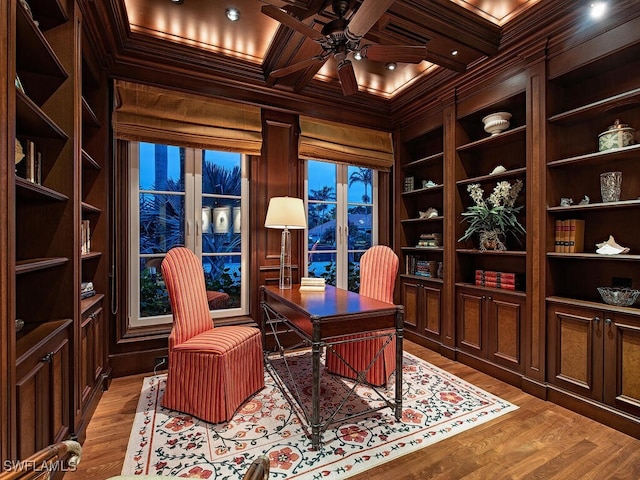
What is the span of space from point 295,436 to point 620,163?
304cm

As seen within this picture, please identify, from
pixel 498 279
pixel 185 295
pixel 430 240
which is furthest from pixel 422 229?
pixel 185 295

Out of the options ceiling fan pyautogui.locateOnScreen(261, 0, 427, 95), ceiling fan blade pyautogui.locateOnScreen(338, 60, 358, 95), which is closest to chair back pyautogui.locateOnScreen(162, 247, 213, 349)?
ceiling fan pyautogui.locateOnScreen(261, 0, 427, 95)

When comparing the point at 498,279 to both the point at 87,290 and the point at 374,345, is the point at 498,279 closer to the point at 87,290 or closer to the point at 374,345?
the point at 374,345

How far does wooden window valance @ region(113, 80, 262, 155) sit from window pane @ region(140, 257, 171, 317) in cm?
117

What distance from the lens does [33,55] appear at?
1650mm

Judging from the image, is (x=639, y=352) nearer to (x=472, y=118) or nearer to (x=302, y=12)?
(x=472, y=118)

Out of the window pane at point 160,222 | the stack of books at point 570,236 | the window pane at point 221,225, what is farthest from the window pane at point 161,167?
the stack of books at point 570,236

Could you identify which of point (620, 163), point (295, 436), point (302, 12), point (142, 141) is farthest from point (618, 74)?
point (142, 141)

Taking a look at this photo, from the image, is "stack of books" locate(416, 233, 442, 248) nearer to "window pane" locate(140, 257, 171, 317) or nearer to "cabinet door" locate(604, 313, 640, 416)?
"cabinet door" locate(604, 313, 640, 416)

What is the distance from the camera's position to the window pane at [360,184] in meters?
4.25

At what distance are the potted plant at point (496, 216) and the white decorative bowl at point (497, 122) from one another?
52 centimetres

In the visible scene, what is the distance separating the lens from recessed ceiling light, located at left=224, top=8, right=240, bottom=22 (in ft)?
8.30

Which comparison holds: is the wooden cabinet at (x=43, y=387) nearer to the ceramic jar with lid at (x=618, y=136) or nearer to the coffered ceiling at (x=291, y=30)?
the coffered ceiling at (x=291, y=30)

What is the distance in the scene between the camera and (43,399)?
1536mm
